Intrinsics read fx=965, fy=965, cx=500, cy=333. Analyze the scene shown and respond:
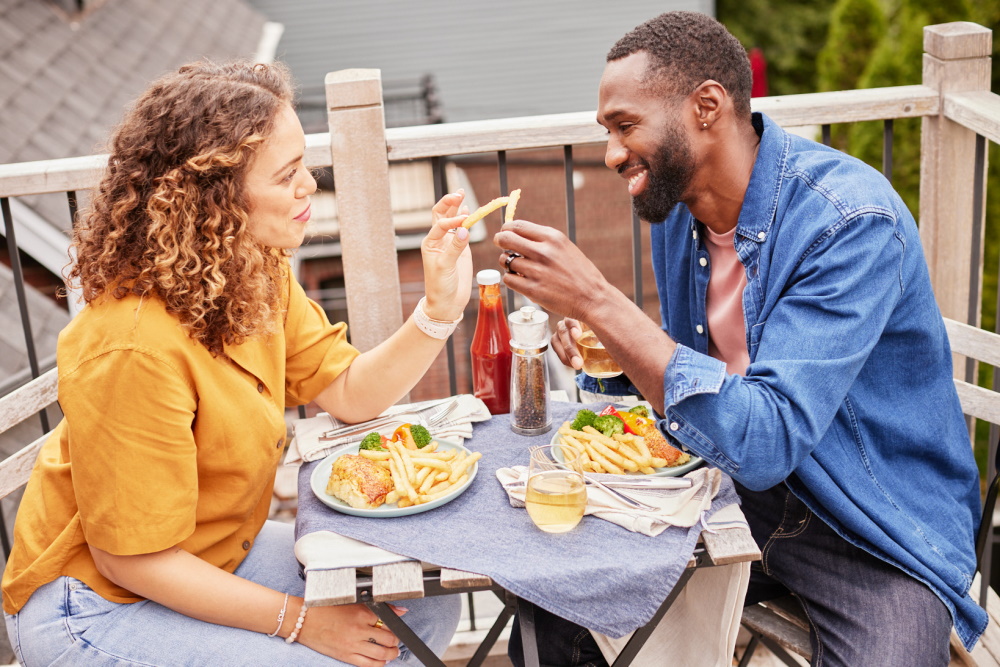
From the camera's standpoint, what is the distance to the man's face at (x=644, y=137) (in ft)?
7.19

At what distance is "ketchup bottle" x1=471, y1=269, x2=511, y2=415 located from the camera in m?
2.48

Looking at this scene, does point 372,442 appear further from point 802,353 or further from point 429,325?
point 802,353

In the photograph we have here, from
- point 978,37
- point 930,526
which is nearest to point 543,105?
point 978,37

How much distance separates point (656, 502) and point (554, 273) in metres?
0.52

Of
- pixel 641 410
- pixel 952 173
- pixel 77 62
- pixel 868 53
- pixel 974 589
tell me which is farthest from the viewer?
pixel 868 53

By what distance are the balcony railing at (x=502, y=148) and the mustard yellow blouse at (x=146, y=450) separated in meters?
0.61

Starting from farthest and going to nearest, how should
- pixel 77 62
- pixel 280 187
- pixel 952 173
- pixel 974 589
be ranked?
pixel 77 62 < pixel 974 589 < pixel 952 173 < pixel 280 187

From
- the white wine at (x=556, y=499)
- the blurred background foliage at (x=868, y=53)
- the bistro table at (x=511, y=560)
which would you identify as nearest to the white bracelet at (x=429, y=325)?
the bistro table at (x=511, y=560)

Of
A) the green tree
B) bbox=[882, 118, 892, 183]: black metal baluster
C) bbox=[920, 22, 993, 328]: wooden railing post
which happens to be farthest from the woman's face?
the green tree

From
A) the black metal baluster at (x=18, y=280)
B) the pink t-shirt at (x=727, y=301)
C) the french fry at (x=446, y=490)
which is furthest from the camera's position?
the black metal baluster at (x=18, y=280)

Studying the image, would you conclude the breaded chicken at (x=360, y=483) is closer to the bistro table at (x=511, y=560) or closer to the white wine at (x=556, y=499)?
the bistro table at (x=511, y=560)

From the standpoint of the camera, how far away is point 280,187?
220 cm

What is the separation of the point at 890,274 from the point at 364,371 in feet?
4.18

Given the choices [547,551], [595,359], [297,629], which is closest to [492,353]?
[595,359]
